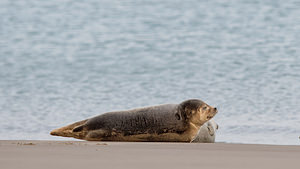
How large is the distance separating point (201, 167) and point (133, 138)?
3745mm

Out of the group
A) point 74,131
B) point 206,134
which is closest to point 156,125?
point 206,134

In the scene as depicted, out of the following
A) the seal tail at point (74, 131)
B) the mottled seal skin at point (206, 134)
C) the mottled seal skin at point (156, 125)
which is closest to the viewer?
the mottled seal skin at point (156, 125)

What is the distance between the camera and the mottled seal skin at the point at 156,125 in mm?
7016

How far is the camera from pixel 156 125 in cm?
703

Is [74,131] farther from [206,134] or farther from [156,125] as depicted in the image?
[206,134]

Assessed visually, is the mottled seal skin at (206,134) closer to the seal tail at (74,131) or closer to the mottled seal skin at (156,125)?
the mottled seal skin at (156,125)

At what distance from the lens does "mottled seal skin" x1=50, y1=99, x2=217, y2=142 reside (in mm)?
7016

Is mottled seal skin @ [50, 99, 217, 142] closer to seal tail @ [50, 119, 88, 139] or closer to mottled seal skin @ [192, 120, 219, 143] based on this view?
seal tail @ [50, 119, 88, 139]

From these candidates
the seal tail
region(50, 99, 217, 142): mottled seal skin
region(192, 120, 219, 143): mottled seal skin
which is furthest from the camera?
region(192, 120, 219, 143): mottled seal skin

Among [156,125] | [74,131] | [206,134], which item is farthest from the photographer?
[206,134]

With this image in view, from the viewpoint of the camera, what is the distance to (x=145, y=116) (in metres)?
7.10

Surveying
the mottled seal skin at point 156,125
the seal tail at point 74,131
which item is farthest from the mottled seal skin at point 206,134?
the seal tail at point 74,131

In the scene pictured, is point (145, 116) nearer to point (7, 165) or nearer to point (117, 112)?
point (117, 112)

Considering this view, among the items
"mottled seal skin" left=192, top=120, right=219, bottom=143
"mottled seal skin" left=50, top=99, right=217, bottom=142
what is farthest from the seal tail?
"mottled seal skin" left=192, top=120, right=219, bottom=143
